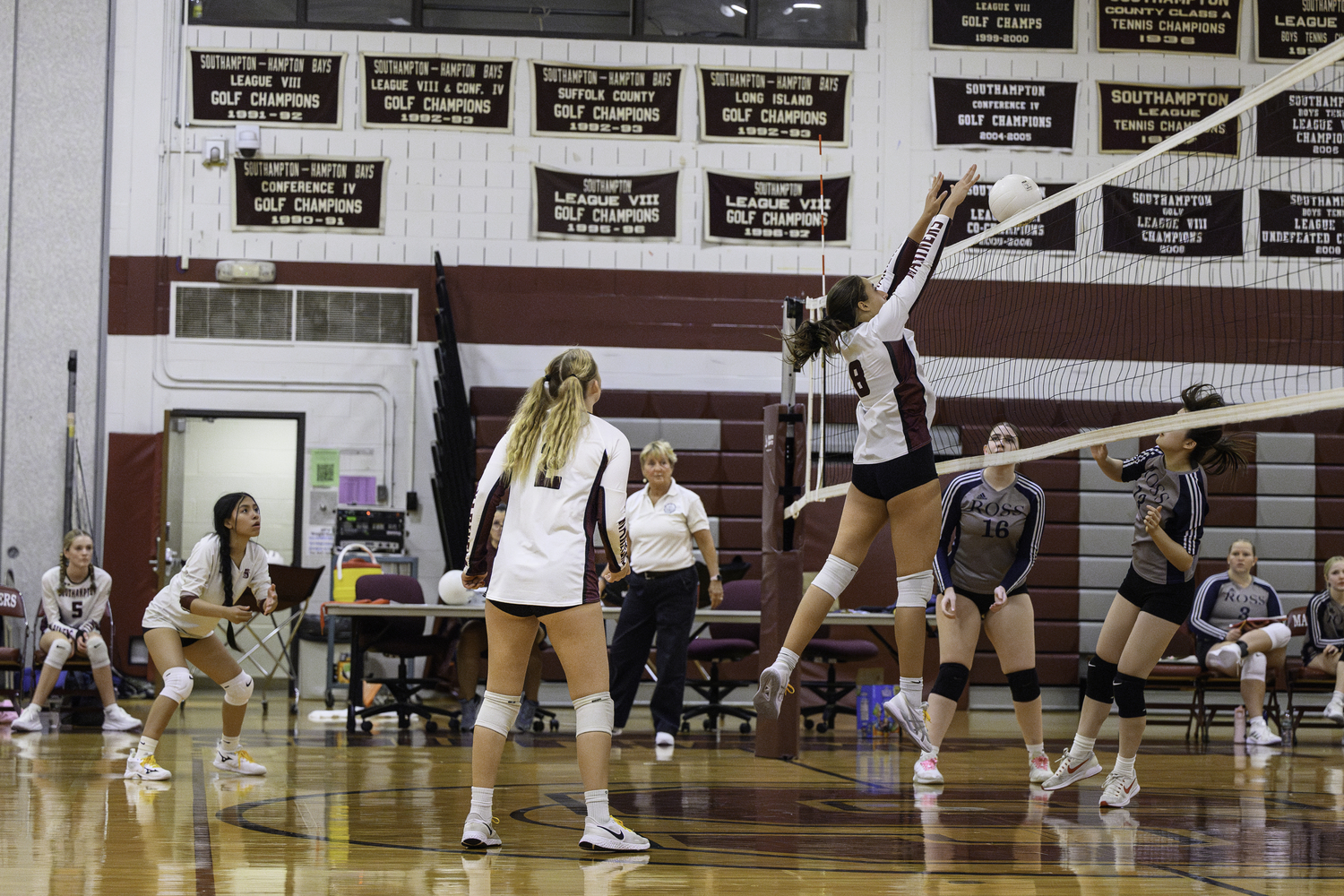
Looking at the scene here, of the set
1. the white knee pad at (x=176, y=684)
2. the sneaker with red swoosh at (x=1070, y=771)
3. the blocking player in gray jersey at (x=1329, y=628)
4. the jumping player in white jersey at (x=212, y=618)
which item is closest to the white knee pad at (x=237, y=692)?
the jumping player in white jersey at (x=212, y=618)

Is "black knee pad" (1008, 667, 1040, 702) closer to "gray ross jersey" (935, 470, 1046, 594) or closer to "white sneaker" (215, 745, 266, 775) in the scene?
"gray ross jersey" (935, 470, 1046, 594)

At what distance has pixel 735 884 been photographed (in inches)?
144

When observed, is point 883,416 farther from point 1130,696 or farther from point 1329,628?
point 1329,628

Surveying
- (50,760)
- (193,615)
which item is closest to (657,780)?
(193,615)

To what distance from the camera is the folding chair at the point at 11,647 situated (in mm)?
9945

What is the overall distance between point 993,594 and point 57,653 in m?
6.69

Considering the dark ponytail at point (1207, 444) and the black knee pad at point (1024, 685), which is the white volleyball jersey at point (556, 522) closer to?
the dark ponytail at point (1207, 444)

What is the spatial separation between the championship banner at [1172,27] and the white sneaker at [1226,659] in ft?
21.9

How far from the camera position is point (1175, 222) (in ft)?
43.9

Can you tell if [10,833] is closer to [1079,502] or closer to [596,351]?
[596,351]

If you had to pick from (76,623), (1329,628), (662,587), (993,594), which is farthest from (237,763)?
(1329,628)

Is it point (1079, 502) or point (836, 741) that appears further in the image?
point (1079, 502)

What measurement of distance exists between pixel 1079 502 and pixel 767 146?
4.65 metres

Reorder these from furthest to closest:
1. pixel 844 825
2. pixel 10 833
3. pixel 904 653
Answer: pixel 904 653, pixel 844 825, pixel 10 833
